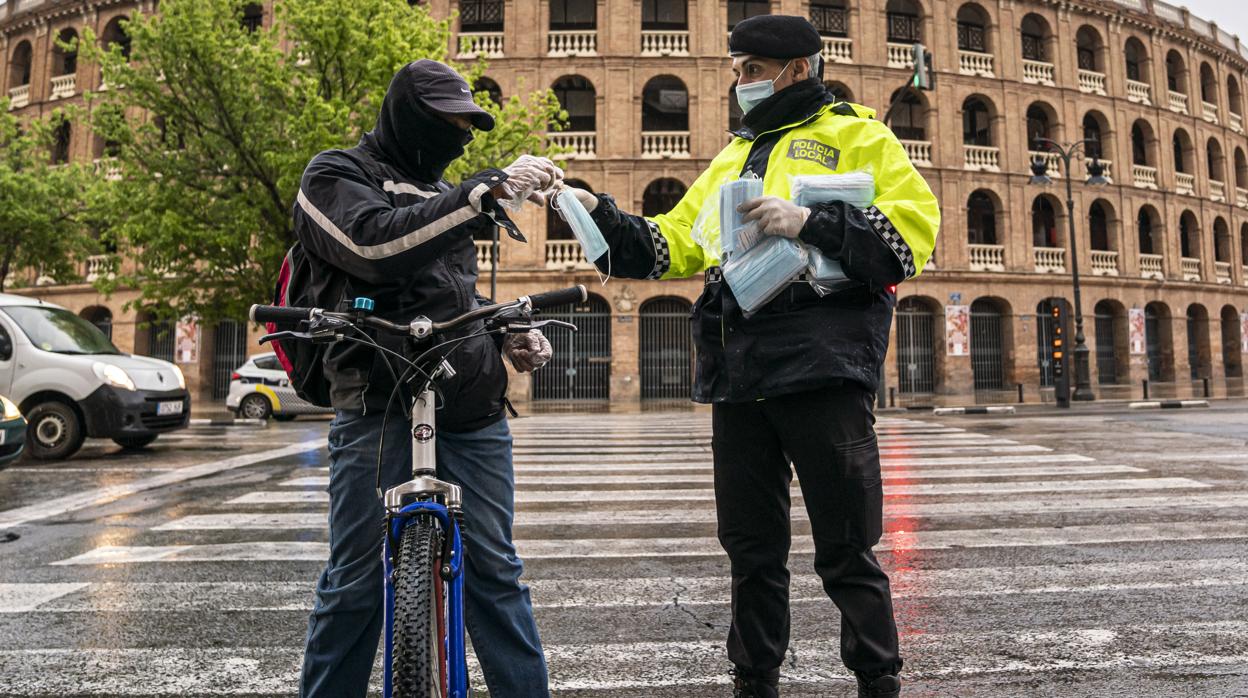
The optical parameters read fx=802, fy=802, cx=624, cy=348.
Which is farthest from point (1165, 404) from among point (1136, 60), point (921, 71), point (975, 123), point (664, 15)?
point (1136, 60)

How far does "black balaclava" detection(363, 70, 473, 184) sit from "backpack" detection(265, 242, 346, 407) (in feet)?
1.29

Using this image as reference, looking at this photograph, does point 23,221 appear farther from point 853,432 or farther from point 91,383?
point 853,432

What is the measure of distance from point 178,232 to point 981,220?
988 inches

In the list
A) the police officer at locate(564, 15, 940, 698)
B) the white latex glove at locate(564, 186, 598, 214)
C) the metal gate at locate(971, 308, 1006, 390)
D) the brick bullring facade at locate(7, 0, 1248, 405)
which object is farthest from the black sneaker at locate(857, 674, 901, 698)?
the metal gate at locate(971, 308, 1006, 390)

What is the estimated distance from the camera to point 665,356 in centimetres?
2497

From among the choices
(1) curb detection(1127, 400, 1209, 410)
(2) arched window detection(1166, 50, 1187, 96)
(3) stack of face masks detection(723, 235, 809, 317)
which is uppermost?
(2) arched window detection(1166, 50, 1187, 96)

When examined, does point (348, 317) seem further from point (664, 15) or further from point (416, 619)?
point (664, 15)

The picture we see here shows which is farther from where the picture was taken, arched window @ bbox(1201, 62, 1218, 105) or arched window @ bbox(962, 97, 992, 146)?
arched window @ bbox(1201, 62, 1218, 105)

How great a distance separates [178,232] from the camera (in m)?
16.5

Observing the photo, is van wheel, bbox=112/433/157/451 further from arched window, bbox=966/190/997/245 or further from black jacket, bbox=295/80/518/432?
arched window, bbox=966/190/997/245

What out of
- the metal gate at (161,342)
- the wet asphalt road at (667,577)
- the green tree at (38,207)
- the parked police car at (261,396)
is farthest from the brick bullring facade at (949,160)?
the wet asphalt road at (667,577)

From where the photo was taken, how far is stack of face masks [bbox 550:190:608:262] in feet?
7.93

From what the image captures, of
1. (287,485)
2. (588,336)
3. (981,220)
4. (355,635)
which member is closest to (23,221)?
(588,336)

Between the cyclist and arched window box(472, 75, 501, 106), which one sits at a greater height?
arched window box(472, 75, 501, 106)
